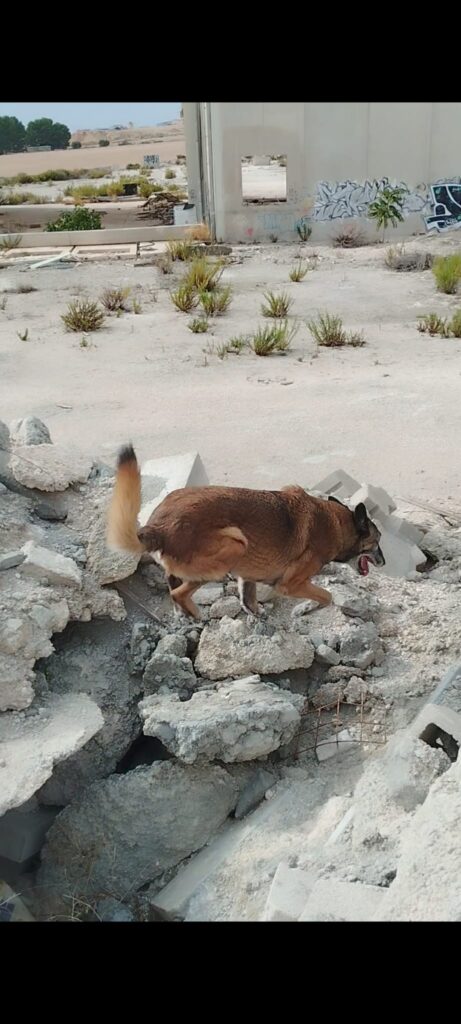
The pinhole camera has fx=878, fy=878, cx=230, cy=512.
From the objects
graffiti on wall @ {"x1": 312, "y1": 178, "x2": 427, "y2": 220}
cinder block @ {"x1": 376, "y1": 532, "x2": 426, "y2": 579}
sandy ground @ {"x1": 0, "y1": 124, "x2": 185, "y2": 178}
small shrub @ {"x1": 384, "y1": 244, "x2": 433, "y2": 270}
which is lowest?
cinder block @ {"x1": 376, "y1": 532, "x2": 426, "y2": 579}

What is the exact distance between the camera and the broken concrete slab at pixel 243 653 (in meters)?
4.64

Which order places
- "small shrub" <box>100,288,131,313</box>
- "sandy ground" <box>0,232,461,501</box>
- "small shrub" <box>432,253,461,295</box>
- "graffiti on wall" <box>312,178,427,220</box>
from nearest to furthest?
"sandy ground" <box>0,232,461,501</box> < "small shrub" <box>100,288,131,313</box> < "small shrub" <box>432,253,461,295</box> < "graffiti on wall" <box>312,178,427,220</box>

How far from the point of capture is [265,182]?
1676 inches

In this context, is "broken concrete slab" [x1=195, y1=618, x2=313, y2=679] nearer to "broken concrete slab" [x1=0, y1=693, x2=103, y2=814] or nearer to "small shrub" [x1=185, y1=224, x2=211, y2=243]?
"broken concrete slab" [x1=0, y1=693, x2=103, y2=814]

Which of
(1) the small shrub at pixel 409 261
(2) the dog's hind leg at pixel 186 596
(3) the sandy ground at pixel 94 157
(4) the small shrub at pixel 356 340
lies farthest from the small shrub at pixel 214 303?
(3) the sandy ground at pixel 94 157

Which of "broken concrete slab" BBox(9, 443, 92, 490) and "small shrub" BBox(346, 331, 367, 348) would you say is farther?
"small shrub" BBox(346, 331, 367, 348)

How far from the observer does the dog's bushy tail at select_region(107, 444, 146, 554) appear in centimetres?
433

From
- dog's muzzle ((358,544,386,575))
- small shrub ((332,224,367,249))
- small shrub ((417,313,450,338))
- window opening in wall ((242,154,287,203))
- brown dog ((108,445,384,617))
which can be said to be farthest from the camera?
window opening in wall ((242,154,287,203))

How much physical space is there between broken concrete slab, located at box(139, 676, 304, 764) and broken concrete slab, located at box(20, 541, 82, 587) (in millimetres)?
778

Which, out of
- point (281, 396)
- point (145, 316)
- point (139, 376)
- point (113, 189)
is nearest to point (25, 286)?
point (145, 316)

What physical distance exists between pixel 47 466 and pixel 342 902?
3435 millimetres

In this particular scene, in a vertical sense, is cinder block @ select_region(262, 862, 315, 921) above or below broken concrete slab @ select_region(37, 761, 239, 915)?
above

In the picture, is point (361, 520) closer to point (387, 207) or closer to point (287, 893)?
point (287, 893)

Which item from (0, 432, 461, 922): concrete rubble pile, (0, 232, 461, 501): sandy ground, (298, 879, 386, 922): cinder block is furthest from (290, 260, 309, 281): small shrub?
(298, 879, 386, 922): cinder block
